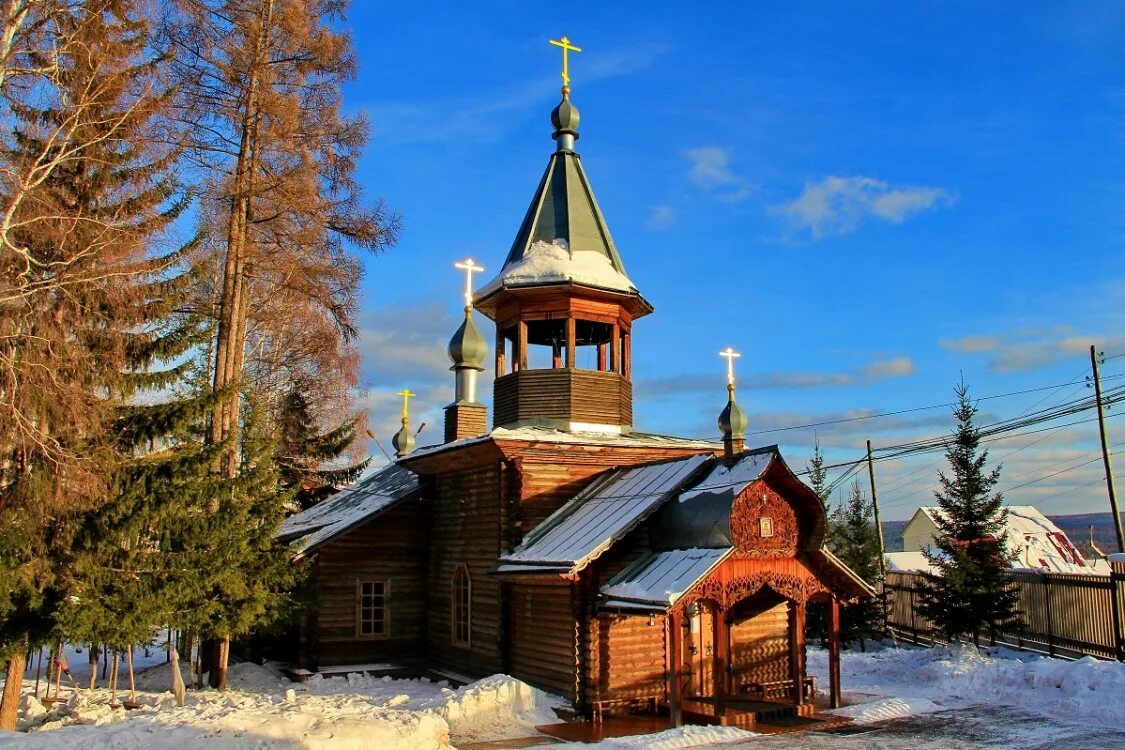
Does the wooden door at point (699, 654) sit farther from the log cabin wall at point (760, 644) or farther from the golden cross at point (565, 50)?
the golden cross at point (565, 50)

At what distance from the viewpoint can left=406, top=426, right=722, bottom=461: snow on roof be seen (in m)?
15.8

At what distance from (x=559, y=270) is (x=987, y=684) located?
10.5m

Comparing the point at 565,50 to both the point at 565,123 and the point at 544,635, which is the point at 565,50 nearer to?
the point at 565,123

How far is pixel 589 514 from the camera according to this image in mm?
15000

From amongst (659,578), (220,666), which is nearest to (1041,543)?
(659,578)

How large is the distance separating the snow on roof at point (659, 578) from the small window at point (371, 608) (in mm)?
6763

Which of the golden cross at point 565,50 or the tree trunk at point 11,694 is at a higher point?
the golden cross at point 565,50

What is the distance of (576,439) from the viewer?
645 inches

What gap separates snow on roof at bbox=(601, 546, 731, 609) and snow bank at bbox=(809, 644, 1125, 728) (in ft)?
11.5

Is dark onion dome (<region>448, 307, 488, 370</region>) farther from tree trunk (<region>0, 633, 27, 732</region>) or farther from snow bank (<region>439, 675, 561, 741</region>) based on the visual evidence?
tree trunk (<region>0, 633, 27, 732</region>)

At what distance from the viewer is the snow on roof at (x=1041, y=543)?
40.6 m

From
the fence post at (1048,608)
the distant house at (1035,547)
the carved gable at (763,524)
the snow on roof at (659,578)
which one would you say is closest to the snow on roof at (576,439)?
the snow on roof at (659,578)

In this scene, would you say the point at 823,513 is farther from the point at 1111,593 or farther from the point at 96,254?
the point at 96,254

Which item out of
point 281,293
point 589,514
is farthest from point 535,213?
point 589,514
